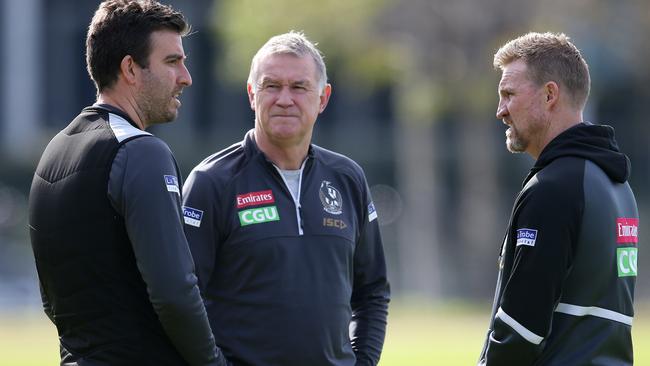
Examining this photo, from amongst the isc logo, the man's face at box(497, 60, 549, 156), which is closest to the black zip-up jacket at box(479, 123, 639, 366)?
the man's face at box(497, 60, 549, 156)

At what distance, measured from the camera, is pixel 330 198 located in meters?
5.88

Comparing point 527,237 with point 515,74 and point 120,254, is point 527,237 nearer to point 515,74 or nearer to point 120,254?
point 515,74

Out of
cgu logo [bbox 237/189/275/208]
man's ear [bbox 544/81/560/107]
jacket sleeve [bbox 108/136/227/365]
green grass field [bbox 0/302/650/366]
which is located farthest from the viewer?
green grass field [bbox 0/302/650/366]

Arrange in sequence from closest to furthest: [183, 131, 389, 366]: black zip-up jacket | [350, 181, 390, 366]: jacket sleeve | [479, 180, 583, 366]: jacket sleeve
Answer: [479, 180, 583, 366]: jacket sleeve, [183, 131, 389, 366]: black zip-up jacket, [350, 181, 390, 366]: jacket sleeve

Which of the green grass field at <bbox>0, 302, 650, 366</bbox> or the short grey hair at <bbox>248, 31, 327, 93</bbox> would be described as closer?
the short grey hair at <bbox>248, 31, 327, 93</bbox>

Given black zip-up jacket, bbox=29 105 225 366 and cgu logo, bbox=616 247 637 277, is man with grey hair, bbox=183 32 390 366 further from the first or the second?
cgu logo, bbox=616 247 637 277

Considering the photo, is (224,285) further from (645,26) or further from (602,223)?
(645,26)

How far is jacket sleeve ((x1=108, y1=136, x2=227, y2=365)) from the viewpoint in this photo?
4.69m

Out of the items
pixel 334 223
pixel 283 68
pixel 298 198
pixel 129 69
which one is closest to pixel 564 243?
pixel 334 223

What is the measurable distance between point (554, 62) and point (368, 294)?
157 cm

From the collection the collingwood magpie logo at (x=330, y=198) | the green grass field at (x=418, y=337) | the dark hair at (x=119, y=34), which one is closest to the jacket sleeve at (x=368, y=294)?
the collingwood magpie logo at (x=330, y=198)

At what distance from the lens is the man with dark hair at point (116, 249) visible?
15.4 ft

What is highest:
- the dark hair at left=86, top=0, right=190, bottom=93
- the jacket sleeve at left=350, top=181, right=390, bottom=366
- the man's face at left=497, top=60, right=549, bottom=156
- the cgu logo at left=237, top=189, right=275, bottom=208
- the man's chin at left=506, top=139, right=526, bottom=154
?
the dark hair at left=86, top=0, right=190, bottom=93

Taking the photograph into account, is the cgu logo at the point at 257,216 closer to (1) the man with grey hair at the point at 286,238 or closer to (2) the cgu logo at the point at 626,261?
(1) the man with grey hair at the point at 286,238
